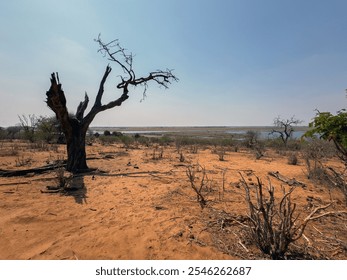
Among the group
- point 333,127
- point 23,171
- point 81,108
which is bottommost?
point 23,171

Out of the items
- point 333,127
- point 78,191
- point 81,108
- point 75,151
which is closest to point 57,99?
point 81,108

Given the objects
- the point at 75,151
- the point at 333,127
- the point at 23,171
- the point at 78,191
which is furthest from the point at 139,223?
the point at 23,171

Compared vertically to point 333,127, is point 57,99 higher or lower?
higher

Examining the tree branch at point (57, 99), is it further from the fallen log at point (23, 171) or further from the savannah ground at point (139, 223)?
the savannah ground at point (139, 223)

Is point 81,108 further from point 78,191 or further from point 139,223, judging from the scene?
point 139,223

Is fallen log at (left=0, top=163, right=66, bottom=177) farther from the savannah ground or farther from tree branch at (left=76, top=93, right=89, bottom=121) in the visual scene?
tree branch at (left=76, top=93, right=89, bottom=121)

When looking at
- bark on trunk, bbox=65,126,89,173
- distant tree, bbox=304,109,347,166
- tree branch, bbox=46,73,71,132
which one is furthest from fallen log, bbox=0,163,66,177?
distant tree, bbox=304,109,347,166

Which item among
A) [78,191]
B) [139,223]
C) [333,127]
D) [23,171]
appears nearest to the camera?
[333,127]

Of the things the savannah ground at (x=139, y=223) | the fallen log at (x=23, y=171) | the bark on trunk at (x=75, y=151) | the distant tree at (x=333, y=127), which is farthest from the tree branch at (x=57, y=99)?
the distant tree at (x=333, y=127)

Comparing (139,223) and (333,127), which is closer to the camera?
(333,127)

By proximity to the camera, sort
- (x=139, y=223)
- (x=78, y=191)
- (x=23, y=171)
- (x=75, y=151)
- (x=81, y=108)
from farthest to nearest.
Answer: (x=81, y=108) → (x=75, y=151) → (x=23, y=171) → (x=78, y=191) → (x=139, y=223)

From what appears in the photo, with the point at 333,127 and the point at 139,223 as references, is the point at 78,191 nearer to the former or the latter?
the point at 139,223

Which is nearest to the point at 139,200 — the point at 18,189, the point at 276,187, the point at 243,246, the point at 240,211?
the point at 240,211
